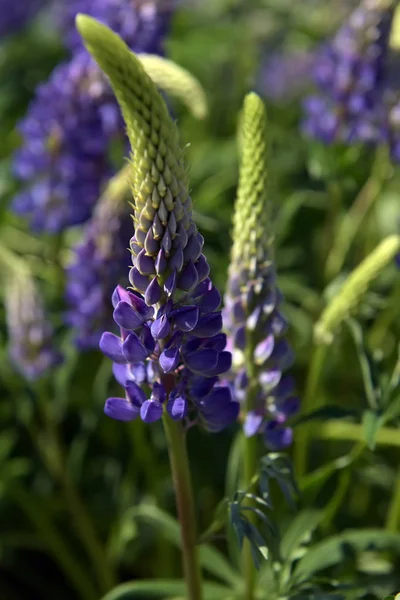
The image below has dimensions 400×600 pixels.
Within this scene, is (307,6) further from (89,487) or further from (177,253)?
(177,253)

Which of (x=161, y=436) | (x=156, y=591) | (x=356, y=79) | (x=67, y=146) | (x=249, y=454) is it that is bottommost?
(x=156, y=591)

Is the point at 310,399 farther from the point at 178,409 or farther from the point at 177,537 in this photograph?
the point at 178,409

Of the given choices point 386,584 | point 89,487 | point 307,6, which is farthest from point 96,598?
point 307,6

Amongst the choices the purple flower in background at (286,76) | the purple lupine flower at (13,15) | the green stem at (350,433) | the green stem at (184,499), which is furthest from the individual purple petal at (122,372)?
the purple flower in background at (286,76)

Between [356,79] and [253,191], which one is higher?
[356,79]

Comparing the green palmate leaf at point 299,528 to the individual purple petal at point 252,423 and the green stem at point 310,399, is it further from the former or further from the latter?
the individual purple petal at point 252,423

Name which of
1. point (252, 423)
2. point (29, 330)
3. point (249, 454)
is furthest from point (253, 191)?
point (29, 330)

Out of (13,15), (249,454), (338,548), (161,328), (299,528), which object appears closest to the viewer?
(161,328)
